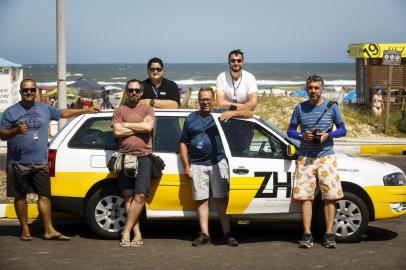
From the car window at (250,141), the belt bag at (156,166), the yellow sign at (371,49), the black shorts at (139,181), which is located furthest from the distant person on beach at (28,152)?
the yellow sign at (371,49)

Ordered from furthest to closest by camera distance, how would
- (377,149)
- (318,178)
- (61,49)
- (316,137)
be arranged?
(377,149), (61,49), (318,178), (316,137)

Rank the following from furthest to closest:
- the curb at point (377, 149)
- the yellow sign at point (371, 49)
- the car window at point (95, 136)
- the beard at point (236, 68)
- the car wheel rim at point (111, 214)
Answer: the yellow sign at point (371, 49) → the curb at point (377, 149) → the beard at point (236, 68) → the car window at point (95, 136) → the car wheel rim at point (111, 214)

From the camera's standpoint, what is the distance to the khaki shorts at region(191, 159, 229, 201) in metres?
7.79

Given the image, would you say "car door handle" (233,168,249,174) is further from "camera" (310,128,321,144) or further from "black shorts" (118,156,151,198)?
"black shorts" (118,156,151,198)

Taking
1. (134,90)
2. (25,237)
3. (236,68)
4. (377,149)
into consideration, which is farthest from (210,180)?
(377,149)

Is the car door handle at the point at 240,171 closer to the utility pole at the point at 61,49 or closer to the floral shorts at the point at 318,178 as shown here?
the floral shorts at the point at 318,178

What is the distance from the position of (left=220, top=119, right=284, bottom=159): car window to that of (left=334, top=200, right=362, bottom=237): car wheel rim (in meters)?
0.84

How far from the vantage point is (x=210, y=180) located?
25.8ft

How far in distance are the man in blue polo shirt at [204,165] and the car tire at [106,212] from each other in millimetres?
860

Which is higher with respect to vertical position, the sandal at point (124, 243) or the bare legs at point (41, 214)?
the bare legs at point (41, 214)

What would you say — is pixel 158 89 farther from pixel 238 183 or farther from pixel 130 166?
pixel 238 183

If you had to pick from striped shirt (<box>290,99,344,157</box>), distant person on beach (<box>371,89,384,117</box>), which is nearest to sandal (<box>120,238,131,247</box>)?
striped shirt (<box>290,99,344,157</box>)

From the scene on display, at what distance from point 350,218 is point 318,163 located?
0.75m

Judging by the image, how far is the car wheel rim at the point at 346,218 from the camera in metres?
7.99
